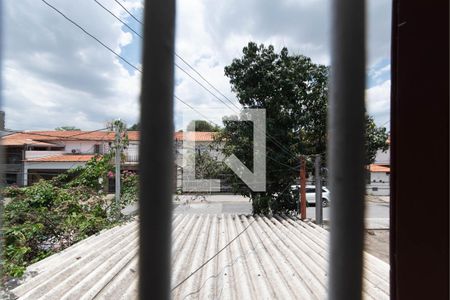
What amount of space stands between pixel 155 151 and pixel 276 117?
876 cm

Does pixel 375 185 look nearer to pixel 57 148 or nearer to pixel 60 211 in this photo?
pixel 60 211

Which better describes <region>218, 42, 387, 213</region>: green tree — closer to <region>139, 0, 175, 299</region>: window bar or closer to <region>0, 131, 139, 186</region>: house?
<region>0, 131, 139, 186</region>: house

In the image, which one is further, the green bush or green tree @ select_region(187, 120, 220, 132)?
green tree @ select_region(187, 120, 220, 132)

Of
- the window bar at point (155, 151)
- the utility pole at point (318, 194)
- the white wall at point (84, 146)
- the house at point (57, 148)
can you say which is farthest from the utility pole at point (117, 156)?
the window bar at point (155, 151)

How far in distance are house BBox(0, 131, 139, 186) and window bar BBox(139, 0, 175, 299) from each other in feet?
0.09

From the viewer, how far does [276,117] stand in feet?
29.5

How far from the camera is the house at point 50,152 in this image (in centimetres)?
82

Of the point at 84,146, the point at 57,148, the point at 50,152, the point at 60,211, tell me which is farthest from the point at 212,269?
the point at 57,148

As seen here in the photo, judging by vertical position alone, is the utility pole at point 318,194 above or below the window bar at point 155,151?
below

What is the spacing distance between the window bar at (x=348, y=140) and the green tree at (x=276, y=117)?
8.27m

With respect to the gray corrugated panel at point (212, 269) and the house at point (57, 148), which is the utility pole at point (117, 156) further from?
the gray corrugated panel at point (212, 269)

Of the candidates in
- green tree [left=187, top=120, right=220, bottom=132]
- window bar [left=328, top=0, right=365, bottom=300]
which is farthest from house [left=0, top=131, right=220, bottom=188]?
window bar [left=328, top=0, right=365, bottom=300]

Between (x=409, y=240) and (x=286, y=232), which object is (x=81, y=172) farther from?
(x=409, y=240)

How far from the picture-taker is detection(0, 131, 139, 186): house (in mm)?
824
